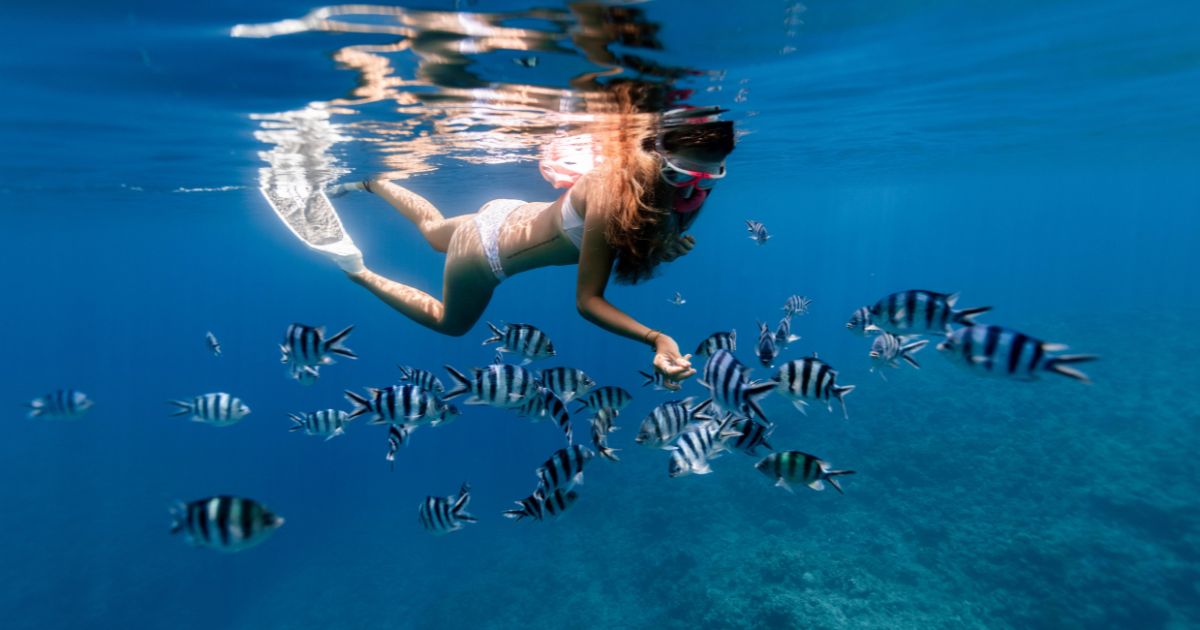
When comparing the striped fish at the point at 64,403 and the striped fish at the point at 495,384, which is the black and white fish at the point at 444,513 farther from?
the striped fish at the point at 64,403

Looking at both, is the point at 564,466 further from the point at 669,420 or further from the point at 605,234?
the point at 605,234

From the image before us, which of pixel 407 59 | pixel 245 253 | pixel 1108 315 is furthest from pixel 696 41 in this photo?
pixel 245 253

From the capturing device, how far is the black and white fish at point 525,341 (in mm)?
5777

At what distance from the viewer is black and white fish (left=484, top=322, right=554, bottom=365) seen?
578cm

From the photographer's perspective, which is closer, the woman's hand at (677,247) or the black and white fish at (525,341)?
the woman's hand at (677,247)

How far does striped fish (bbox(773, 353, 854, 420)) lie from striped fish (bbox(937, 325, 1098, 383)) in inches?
38.2

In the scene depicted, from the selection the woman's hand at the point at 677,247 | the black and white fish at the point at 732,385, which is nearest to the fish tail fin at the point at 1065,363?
the black and white fish at the point at 732,385

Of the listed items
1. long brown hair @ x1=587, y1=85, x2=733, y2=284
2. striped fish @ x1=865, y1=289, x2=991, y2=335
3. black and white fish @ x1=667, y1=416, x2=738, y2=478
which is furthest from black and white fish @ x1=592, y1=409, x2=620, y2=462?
striped fish @ x1=865, y1=289, x2=991, y2=335

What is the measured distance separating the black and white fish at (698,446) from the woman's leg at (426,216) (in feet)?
12.8

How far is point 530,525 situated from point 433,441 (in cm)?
1533

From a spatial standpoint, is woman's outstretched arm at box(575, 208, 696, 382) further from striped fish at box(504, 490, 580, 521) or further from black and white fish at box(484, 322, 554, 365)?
striped fish at box(504, 490, 580, 521)

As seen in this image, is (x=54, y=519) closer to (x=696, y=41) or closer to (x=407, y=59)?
(x=407, y=59)

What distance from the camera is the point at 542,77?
29.2ft

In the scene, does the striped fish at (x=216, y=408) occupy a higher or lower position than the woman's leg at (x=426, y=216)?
lower
